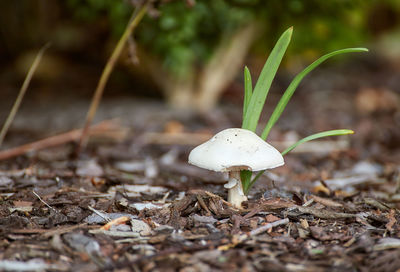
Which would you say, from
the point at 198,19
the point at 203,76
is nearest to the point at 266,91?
the point at 198,19

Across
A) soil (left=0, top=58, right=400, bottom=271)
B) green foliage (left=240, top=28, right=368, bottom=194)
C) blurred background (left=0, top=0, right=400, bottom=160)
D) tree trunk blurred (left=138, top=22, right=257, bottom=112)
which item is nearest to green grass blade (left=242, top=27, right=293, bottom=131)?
green foliage (left=240, top=28, right=368, bottom=194)

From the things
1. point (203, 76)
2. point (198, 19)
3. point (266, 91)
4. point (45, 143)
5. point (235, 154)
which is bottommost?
point (45, 143)

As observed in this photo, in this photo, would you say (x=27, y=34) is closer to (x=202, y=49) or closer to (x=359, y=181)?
(x=202, y=49)

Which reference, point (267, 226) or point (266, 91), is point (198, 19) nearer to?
point (266, 91)

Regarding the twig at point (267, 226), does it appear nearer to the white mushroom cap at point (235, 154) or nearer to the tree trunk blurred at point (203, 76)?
the white mushroom cap at point (235, 154)

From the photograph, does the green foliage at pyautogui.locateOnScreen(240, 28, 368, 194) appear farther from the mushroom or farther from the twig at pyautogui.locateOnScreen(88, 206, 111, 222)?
the twig at pyautogui.locateOnScreen(88, 206, 111, 222)

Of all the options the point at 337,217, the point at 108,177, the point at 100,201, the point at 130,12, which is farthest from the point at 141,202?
the point at 130,12
